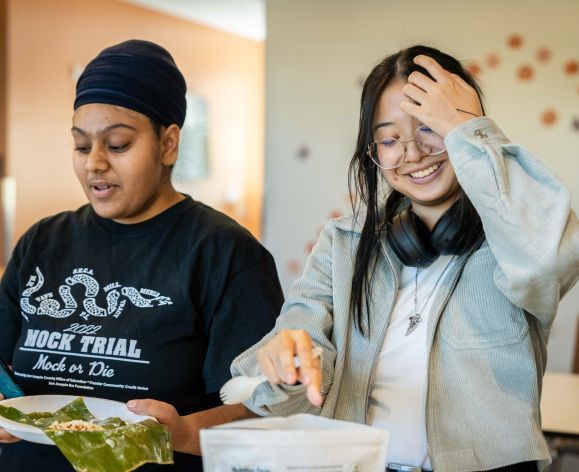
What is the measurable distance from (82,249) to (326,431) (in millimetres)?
899

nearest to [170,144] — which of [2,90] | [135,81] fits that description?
[135,81]

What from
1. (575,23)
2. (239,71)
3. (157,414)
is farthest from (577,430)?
(239,71)

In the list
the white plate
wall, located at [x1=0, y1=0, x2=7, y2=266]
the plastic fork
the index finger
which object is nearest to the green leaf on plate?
the white plate

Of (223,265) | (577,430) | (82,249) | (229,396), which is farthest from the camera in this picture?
(577,430)

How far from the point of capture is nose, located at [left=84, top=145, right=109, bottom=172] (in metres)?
1.51

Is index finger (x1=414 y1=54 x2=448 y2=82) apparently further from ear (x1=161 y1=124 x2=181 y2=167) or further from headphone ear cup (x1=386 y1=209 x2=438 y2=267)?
ear (x1=161 y1=124 x2=181 y2=167)

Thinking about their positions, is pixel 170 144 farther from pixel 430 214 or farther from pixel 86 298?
pixel 430 214

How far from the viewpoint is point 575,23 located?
422cm

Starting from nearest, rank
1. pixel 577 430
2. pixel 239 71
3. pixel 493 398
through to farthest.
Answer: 1. pixel 493 398
2. pixel 577 430
3. pixel 239 71

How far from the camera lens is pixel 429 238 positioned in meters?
1.34

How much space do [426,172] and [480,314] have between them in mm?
239

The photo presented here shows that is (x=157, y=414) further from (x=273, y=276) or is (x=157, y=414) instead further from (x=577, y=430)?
(x=577, y=430)

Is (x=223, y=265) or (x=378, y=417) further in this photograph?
(x=223, y=265)

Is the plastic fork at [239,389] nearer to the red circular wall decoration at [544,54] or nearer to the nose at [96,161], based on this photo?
the nose at [96,161]
